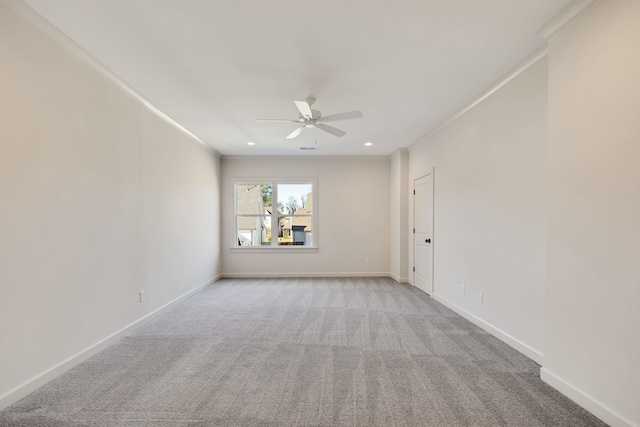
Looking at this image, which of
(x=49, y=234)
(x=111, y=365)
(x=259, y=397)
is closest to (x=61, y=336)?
(x=111, y=365)

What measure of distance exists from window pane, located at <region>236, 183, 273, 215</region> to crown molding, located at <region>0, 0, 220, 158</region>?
3.15 m

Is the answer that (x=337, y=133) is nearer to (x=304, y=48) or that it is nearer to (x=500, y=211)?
(x=304, y=48)

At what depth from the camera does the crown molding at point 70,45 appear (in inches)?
84.1

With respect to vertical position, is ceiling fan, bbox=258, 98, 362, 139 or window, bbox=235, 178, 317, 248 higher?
ceiling fan, bbox=258, 98, 362, 139

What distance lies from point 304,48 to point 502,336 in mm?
3316

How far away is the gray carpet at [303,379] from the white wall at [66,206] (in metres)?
0.35

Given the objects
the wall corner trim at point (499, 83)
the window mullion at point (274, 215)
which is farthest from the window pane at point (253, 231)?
the wall corner trim at point (499, 83)

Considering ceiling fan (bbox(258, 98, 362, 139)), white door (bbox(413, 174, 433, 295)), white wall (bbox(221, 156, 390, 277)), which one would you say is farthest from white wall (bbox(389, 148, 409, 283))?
ceiling fan (bbox(258, 98, 362, 139))

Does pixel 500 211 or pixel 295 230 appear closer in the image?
pixel 500 211

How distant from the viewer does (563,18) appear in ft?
7.25

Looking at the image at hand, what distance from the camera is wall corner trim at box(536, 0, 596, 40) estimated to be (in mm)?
2077

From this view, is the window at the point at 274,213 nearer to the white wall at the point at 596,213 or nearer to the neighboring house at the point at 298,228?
the neighboring house at the point at 298,228

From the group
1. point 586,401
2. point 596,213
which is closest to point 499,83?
point 596,213

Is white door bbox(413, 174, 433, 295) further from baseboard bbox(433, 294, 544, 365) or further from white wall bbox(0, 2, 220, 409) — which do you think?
white wall bbox(0, 2, 220, 409)
